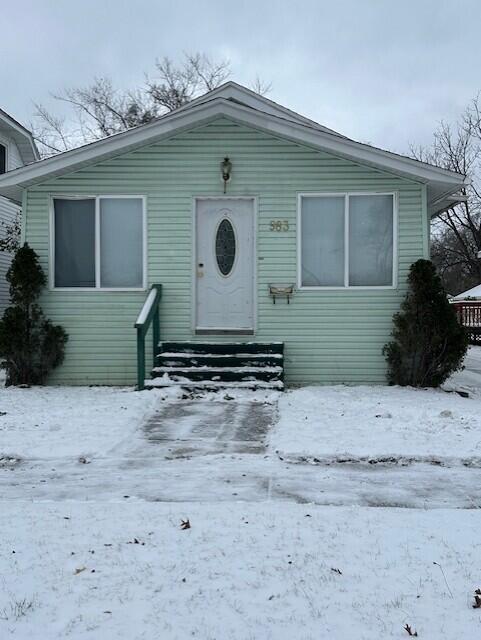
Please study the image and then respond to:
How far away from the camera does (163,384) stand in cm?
899

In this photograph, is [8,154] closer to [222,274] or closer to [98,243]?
[98,243]

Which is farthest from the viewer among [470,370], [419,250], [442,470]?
[470,370]

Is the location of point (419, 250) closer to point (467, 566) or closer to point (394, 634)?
point (467, 566)

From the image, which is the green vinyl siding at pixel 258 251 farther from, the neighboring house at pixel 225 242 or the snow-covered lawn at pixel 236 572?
the snow-covered lawn at pixel 236 572

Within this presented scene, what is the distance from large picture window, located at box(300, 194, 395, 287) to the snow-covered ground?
281 centimetres

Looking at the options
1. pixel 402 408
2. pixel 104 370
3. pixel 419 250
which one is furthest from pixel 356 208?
pixel 104 370

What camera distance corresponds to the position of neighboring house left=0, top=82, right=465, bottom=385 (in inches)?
385

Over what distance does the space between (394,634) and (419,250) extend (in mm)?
7642

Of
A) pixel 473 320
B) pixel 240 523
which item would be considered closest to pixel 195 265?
pixel 240 523

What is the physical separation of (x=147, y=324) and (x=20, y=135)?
39.6 feet

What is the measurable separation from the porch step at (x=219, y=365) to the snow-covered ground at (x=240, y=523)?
129 centimetres

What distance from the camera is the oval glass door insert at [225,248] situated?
9984mm

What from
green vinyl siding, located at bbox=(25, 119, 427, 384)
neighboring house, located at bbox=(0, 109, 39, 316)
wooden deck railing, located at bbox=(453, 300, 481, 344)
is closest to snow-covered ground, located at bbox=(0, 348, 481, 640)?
green vinyl siding, located at bbox=(25, 119, 427, 384)

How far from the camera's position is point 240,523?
4109mm
